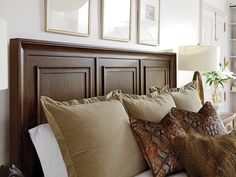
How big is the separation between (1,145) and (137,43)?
1450 millimetres

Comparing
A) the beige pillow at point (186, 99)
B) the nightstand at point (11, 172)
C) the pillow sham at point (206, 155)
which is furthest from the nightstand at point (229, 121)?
the nightstand at point (11, 172)

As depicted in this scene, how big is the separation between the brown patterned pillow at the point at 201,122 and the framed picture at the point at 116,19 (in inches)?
30.0

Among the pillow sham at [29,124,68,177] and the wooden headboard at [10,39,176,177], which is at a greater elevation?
the wooden headboard at [10,39,176,177]

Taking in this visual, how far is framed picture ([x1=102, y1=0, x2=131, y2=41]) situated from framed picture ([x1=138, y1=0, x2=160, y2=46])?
19cm

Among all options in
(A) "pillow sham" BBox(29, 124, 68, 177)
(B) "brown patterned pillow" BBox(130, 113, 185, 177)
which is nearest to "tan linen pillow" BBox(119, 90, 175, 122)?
(B) "brown patterned pillow" BBox(130, 113, 185, 177)

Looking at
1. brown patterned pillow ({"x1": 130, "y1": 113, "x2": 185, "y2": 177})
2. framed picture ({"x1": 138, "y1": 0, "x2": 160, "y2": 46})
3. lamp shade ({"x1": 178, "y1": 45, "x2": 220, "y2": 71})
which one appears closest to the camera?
brown patterned pillow ({"x1": 130, "y1": 113, "x2": 185, "y2": 177})

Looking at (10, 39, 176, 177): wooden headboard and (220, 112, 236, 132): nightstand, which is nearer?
(10, 39, 176, 177): wooden headboard

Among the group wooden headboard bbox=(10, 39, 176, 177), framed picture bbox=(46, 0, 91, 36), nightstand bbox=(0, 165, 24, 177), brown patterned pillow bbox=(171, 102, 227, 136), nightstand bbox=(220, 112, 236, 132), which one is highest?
framed picture bbox=(46, 0, 91, 36)

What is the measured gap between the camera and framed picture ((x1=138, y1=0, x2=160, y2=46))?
2.63 m

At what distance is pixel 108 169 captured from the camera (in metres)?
1.44

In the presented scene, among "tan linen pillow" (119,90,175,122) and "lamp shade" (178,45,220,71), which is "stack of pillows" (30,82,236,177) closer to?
"tan linen pillow" (119,90,175,122)

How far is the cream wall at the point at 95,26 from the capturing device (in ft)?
5.23

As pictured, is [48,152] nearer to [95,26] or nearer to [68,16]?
[68,16]

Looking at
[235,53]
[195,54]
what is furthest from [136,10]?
[235,53]
